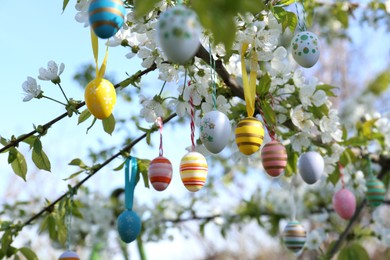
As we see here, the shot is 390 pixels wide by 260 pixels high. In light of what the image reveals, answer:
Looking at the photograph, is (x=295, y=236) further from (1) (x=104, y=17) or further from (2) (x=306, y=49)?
(1) (x=104, y=17)

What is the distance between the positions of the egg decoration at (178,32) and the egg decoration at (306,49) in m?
0.66

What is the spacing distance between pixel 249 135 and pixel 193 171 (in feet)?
0.57

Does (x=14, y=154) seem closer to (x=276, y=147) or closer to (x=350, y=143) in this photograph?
(x=276, y=147)

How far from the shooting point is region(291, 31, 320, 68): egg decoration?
149cm

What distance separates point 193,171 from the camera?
1.45m

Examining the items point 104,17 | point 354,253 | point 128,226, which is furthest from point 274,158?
point 354,253

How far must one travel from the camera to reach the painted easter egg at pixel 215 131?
1340 mm

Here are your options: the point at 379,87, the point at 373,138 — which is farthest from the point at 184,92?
the point at 379,87

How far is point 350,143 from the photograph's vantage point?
7.24 ft

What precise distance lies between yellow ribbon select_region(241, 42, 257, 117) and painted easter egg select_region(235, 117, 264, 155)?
6cm

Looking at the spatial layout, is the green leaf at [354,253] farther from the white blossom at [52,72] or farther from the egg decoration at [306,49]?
the white blossom at [52,72]

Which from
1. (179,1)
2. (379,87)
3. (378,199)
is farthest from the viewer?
(379,87)

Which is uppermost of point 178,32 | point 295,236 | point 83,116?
point 83,116

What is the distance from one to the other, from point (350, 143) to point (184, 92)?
2.89 feet
